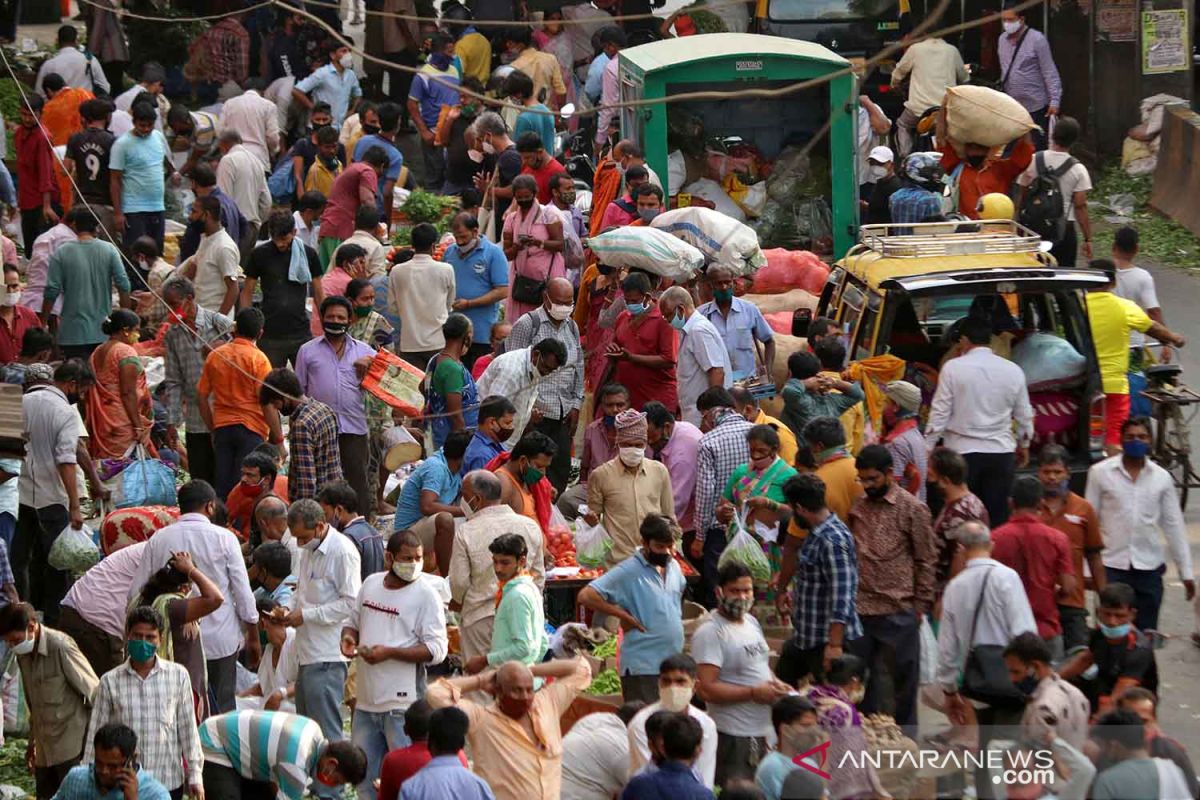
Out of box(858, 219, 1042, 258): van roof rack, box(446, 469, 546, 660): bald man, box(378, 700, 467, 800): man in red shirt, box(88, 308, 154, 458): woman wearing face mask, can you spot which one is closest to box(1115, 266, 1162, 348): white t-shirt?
box(858, 219, 1042, 258): van roof rack

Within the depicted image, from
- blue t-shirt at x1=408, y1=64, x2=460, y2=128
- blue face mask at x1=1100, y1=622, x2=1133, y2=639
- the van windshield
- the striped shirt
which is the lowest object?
the striped shirt

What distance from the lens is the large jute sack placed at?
16.8 meters

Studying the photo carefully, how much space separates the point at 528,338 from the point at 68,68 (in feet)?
33.7

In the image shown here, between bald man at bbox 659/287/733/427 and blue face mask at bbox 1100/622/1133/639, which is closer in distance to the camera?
blue face mask at bbox 1100/622/1133/639

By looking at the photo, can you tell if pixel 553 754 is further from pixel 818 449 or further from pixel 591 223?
pixel 591 223

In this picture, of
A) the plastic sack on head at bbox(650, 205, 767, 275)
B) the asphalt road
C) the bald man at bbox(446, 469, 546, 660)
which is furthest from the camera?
the plastic sack on head at bbox(650, 205, 767, 275)

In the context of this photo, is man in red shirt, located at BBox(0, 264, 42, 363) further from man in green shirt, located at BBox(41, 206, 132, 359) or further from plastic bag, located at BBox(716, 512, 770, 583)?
plastic bag, located at BBox(716, 512, 770, 583)

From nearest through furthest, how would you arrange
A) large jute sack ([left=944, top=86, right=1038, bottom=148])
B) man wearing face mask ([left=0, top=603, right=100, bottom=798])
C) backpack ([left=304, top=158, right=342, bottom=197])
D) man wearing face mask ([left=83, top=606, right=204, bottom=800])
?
man wearing face mask ([left=83, top=606, right=204, bottom=800])
man wearing face mask ([left=0, top=603, right=100, bottom=798])
large jute sack ([left=944, top=86, right=1038, bottom=148])
backpack ([left=304, top=158, right=342, bottom=197])

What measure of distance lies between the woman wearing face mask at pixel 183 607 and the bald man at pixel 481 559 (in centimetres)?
121

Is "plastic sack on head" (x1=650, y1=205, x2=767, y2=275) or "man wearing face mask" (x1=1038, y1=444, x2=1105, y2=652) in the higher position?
"plastic sack on head" (x1=650, y1=205, x2=767, y2=275)

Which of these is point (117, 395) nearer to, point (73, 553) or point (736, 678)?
point (73, 553)

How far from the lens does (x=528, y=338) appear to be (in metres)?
13.3

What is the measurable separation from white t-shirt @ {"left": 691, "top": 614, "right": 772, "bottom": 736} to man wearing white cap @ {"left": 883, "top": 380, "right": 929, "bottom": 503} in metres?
1.97

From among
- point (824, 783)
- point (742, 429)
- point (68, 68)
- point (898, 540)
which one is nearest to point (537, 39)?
point (68, 68)
